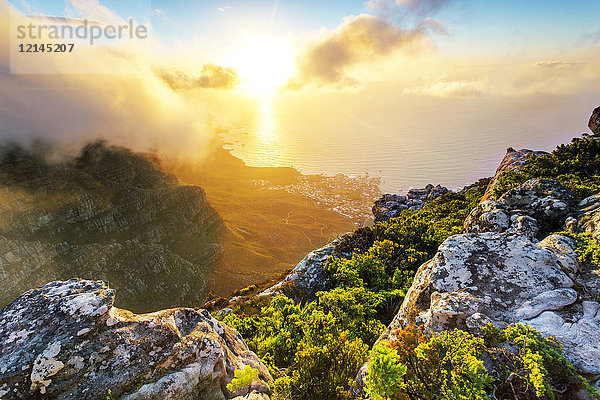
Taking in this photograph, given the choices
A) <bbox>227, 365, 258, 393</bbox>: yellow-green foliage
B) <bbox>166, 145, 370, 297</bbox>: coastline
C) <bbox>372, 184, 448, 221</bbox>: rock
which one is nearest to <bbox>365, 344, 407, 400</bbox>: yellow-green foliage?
<bbox>227, 365, 258, 393</bbox>: yellow-green foliage

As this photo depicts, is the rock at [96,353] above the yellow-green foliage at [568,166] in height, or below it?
below

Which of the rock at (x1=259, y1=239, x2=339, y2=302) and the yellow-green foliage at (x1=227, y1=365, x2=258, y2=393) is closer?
the yellow-green foliage at (x1=227, y1=365, x2=258, y2=393)

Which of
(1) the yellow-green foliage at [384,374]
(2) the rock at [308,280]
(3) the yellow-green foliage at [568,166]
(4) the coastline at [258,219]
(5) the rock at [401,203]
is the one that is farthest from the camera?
(4) the coastline at [258,219]

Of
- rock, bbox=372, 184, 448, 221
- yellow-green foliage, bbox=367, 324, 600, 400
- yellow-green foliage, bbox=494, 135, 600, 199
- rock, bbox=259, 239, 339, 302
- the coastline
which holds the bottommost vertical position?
the coastline

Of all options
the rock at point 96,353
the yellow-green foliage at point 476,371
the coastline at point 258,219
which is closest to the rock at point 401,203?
the coastline at point 258,219

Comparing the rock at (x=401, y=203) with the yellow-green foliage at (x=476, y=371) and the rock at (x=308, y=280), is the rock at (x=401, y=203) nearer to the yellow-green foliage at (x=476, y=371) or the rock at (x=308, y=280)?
the rock at (x=308, y=280)

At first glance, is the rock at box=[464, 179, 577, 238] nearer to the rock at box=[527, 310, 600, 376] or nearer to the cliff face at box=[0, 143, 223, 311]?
the rock at box=[527, 310, 600, 376]

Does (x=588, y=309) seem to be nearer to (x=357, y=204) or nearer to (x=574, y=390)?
(x=574, y=390)
